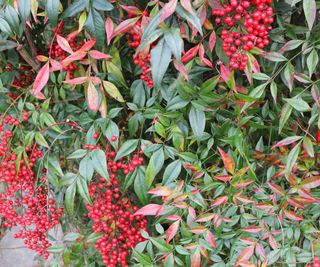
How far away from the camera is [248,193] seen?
1142mm

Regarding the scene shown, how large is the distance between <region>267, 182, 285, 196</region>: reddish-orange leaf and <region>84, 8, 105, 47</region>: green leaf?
1.87 ft

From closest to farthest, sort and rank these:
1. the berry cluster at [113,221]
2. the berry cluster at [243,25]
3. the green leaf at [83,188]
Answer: the berry cluster at [243,25], the green leaf at [83,188], the berry cluster at [113,221]

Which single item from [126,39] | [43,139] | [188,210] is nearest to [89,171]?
[43,139]

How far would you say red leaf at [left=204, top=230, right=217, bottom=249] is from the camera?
3.50 ft

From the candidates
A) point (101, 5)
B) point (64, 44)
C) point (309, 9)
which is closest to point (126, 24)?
point (101, 5)

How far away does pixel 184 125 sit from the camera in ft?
3.76

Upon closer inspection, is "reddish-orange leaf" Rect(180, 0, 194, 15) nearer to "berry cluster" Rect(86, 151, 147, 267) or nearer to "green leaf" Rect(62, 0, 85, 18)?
"green leaf" Rect(62, 0, 85, 18)

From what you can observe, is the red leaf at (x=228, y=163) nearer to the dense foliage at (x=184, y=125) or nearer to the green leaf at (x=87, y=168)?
the dense foliage at (x=184, y=125)

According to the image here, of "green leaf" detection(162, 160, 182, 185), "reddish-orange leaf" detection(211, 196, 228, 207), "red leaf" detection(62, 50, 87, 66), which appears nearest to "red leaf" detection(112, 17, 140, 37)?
"red leaf" detection(62, 50, 87, 66)

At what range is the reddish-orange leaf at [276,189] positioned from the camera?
1.07 meters

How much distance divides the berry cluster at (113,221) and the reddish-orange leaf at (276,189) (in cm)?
42

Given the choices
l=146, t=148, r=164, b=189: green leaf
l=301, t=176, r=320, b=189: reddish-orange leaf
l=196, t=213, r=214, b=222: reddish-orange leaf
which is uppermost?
l=146, t=148, r=164, b=189: green leaf

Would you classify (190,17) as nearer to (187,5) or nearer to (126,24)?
(187,5)

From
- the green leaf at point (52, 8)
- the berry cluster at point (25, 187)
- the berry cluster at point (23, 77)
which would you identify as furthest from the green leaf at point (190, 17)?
the berry cluster at point (23, 77)
